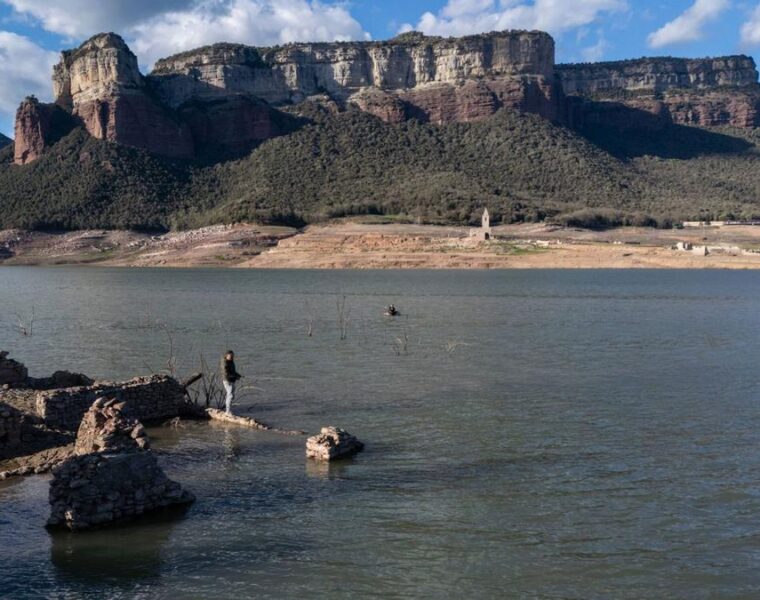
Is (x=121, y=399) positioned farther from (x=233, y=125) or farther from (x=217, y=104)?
(x=217, y=104)

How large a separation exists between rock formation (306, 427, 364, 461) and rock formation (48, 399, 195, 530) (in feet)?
10.8

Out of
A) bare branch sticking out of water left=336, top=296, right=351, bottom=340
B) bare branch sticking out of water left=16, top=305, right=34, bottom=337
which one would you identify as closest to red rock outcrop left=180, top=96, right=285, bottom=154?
bare branch sticking out of water left=336, top=296, right=351, bottom=340

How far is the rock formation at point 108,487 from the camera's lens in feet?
42.8

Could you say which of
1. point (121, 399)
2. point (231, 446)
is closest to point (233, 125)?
point (121, 399)

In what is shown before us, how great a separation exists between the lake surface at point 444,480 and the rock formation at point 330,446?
36 centimetres

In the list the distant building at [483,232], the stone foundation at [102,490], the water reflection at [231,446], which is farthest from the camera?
the distant building at [483,232]

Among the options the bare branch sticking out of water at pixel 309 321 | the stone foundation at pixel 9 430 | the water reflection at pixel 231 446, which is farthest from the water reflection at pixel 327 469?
the bare branch sticking out of water at pixel 309 321

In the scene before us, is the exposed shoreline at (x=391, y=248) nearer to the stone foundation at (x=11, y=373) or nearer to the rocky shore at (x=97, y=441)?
the stone foundation at (x=11, y=373)

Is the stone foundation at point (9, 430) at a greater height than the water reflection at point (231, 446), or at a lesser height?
greater

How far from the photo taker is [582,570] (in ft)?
38.0

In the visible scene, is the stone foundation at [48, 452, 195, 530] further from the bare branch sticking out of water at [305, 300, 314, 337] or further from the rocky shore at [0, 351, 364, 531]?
the bare branch sticking out of water at [305, 300, 314, 337]

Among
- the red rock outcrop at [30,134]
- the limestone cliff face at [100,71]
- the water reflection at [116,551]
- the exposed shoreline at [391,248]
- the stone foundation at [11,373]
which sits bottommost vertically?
the water reflection at [116,551]

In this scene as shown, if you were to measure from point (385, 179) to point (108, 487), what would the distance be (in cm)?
14850

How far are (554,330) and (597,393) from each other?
1907 cm
